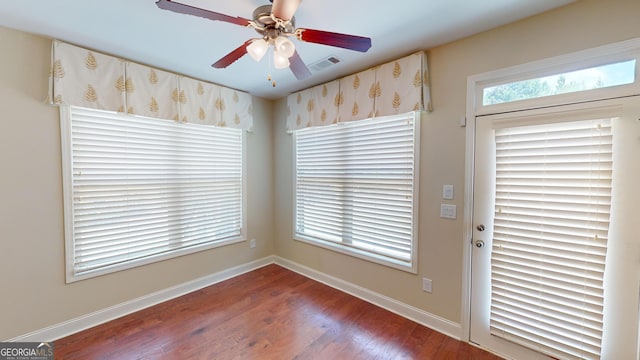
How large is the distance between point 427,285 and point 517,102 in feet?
5.68

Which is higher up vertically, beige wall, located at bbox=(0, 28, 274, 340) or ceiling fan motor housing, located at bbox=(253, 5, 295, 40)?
ceiling fan motor housing, located at bbox=(253, 5, 295, 40)

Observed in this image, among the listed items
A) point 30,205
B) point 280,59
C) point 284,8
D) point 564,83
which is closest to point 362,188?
point 280,59

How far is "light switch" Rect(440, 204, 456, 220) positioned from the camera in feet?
7.27

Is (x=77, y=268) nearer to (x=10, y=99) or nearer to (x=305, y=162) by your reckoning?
(x=10, y=99)

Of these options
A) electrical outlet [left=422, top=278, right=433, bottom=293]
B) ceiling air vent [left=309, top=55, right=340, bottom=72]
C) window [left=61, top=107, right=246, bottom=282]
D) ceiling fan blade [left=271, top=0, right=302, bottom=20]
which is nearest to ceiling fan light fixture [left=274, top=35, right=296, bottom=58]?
ceiling fan blade [left=271, top=0, right=302, bottom=20]

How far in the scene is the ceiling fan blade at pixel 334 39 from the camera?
4.70 ft

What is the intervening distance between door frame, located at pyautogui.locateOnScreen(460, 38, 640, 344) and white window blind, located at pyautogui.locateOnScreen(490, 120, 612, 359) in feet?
0.56

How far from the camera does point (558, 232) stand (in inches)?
68.2

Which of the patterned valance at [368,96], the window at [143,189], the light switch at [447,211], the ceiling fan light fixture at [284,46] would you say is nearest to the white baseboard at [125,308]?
the window at [143,189]

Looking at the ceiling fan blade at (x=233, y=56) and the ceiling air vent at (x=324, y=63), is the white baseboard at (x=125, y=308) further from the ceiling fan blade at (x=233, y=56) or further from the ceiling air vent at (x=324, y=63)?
the ceiling air vent at (x=324, y=63)

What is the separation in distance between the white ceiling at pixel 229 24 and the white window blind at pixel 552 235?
91 centimetres

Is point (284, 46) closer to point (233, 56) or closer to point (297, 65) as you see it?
point (297, 65)

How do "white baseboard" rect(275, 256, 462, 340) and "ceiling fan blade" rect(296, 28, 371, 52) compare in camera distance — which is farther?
"white baseboard" rect(275, 256, 462, 340)

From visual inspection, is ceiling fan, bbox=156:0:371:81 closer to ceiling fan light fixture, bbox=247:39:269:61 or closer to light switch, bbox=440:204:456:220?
ceiling fan light fixture, bbox=247:39:269:61
